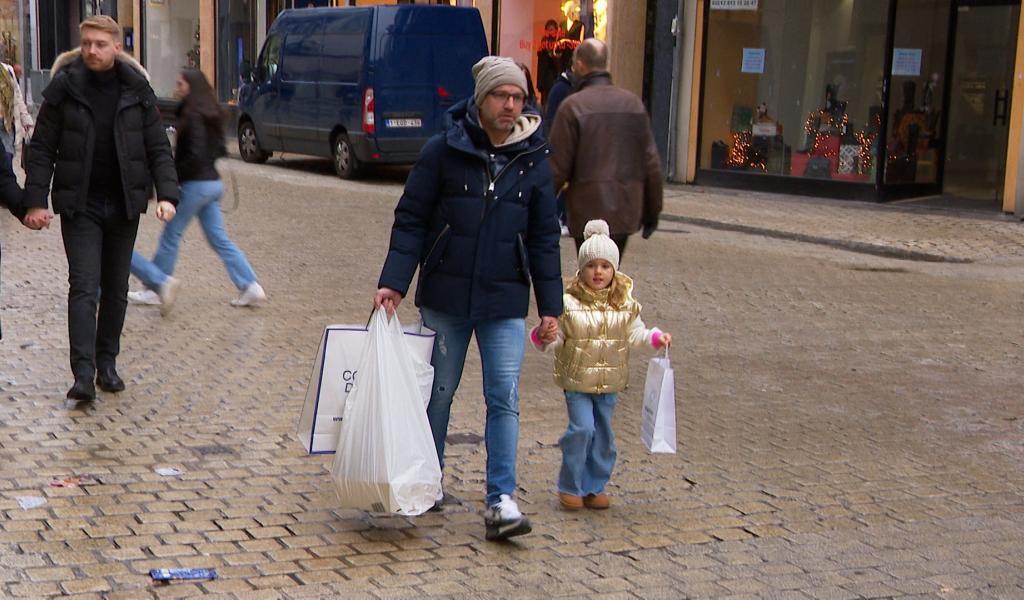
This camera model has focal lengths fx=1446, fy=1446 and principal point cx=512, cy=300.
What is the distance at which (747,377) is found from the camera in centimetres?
838

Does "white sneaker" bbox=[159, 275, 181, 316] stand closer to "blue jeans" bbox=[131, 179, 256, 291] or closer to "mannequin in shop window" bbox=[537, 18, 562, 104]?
"blue jeans" bbox=[131, 179, 256, 291]

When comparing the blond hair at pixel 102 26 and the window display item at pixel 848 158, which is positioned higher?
the blond hair at pixel 102 26

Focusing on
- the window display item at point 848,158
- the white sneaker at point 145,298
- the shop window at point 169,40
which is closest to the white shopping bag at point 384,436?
the white sneaker at point 145,298

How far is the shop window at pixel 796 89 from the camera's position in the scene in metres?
18.5

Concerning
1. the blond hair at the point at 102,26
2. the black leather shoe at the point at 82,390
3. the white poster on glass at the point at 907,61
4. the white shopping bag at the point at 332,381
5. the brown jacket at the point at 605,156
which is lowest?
the black leather shoe at the point at 82,390

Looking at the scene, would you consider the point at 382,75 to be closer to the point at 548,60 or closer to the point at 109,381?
the point at 548,60

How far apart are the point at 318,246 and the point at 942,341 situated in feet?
19.2

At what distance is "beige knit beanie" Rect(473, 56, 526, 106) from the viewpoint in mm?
5125

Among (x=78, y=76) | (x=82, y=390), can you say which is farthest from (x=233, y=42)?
(x=82, y=390)

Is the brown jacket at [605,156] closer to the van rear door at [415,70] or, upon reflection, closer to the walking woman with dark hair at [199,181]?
the walking woman with dark hair at [199,181]

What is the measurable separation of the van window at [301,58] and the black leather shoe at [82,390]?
46.8ft

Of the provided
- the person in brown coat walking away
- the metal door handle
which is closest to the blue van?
the metal door handle

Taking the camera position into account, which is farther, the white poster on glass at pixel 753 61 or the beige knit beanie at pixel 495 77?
the white poster on glass at pixel 753 61

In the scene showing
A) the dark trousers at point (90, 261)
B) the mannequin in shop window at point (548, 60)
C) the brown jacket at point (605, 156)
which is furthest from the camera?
the mannequin in shop window at point (548, 60)
